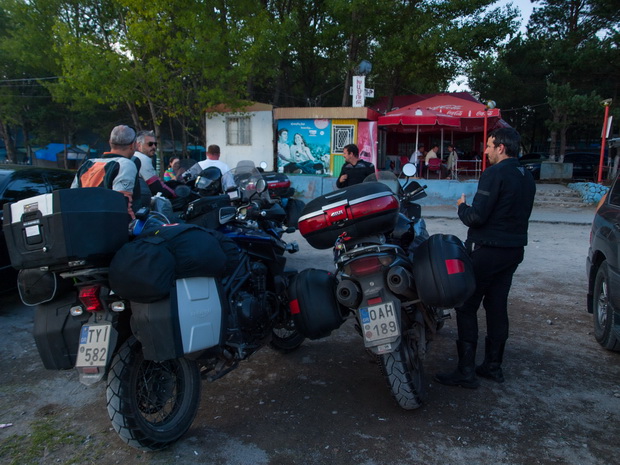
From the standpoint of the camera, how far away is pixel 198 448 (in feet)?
9.31

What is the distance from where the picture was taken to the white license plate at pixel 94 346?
253 centimetres

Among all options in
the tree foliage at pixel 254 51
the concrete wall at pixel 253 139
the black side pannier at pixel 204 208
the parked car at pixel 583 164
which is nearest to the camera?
the black side pannier at pixel 204 208

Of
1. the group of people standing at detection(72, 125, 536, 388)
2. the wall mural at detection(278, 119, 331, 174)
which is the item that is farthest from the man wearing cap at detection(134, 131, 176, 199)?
the wall mural at detection(278, 119, 331, 174)

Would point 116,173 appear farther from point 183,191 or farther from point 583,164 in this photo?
point 583,164

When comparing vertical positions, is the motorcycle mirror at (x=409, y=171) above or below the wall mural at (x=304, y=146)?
below

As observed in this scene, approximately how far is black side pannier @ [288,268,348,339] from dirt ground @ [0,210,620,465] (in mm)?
556

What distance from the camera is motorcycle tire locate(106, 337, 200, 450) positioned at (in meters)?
2.56

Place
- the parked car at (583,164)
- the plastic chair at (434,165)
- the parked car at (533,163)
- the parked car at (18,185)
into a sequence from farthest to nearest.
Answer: the parked car at (583,164) < the parked car at (533,163) < the plastic chair at (434,165) < the parked car at (18,185)

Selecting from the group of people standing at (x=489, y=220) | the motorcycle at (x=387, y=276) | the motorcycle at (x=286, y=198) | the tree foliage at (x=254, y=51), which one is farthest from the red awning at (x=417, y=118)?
the motorcycle at (x=387, y=276)

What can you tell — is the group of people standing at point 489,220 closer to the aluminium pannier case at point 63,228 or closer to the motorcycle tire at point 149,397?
the aluminium pannier case at point 63,228

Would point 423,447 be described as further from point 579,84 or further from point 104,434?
point 579,84

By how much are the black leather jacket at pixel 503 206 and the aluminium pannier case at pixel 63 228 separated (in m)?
2.40

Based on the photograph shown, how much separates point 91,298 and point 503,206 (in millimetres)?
2747

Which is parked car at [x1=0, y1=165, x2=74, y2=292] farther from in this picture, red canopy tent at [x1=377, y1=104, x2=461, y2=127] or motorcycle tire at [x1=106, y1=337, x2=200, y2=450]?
red canopy tent at [x1=377, y1=104, x2=461, y2=127]
